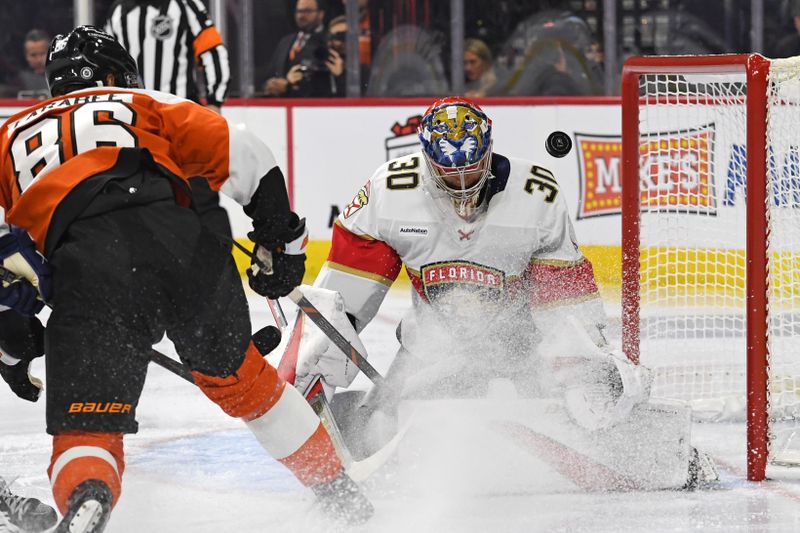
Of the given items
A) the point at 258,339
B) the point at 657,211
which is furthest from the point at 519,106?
the point at 258,339

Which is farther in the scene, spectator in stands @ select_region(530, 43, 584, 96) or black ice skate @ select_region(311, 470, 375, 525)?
spectator in stands @ select_region(530, 43, 584, 96)

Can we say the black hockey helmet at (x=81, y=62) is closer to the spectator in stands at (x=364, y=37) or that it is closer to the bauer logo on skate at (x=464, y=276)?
the bauer logo on skate at (x=464, y=276)

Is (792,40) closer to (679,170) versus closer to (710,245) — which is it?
(710,245)

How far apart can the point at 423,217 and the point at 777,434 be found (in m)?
1.02

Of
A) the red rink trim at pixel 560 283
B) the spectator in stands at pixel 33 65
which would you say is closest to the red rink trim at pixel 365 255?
the red rink trim at pixel 560 283

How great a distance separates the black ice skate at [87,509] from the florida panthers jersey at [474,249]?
43.3 inches

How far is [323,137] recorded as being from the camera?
594cm

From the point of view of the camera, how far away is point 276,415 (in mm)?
2410

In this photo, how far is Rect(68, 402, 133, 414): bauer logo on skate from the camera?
206 centimetres

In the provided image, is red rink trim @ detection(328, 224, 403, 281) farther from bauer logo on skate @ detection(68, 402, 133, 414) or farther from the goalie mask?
bauer logo on skate @ detection(68, 402, 133, 414)

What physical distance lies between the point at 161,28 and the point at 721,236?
8.76 feet

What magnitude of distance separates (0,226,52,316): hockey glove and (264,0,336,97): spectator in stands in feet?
13.4

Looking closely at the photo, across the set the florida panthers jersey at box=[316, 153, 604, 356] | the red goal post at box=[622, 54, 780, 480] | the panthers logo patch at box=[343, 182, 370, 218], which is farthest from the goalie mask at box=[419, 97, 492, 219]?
the red goal post at box=[622, 54, 780, 480]

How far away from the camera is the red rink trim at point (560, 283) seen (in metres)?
2.92
